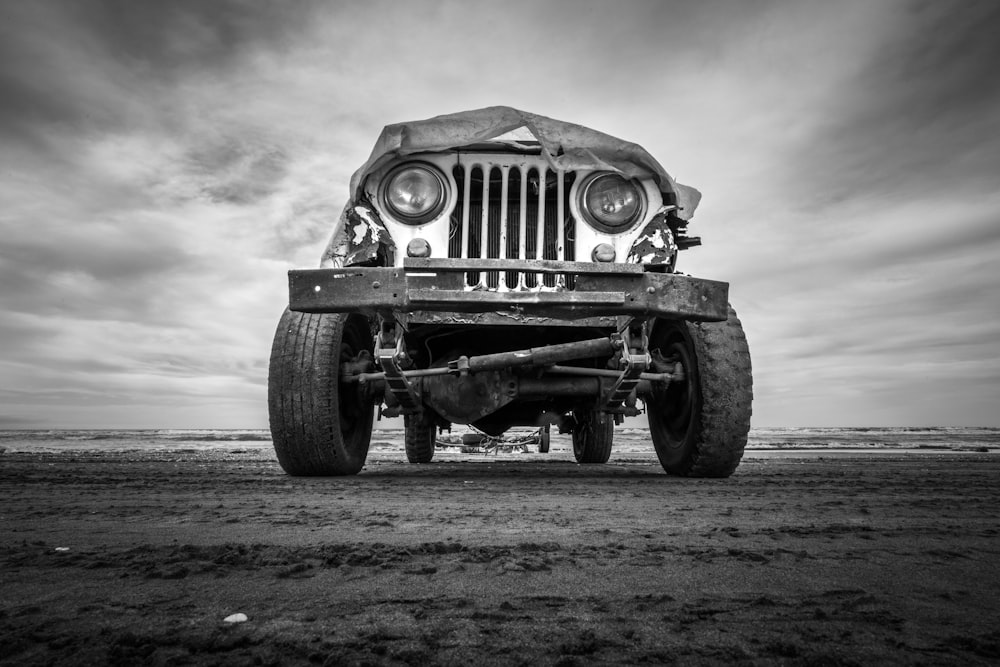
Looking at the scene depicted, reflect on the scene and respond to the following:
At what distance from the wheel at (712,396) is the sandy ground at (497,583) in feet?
4.41

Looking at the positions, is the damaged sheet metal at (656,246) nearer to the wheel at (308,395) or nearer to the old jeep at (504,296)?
the old jeep at (504,296)

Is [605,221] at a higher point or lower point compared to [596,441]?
higher

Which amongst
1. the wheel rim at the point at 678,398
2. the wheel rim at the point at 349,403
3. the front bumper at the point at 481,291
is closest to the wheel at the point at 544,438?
the wheel rim at the point at 678,398

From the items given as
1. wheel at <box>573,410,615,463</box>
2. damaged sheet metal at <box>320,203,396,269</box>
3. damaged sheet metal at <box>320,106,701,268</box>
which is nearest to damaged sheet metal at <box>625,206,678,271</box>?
damaged sheet metal at <box>320,106,701,268</box>

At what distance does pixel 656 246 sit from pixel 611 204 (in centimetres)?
35

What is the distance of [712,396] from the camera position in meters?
3.81

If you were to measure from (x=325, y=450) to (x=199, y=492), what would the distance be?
3.24 feet

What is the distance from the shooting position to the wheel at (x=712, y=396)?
12.5 ft

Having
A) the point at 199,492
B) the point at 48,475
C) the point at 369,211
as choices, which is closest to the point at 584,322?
the point at 369,211

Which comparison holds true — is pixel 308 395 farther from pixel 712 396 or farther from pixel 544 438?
pixel 544 438

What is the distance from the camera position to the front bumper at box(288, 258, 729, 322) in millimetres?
3020

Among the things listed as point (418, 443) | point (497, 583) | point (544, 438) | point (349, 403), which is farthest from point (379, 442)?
point (497, 583)

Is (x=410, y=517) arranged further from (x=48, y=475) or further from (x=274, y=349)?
(x=48, y=475)

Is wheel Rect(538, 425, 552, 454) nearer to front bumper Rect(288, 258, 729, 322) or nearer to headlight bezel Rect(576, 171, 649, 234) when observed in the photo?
headlight bezel Rect(576, 171, 649, 234)
